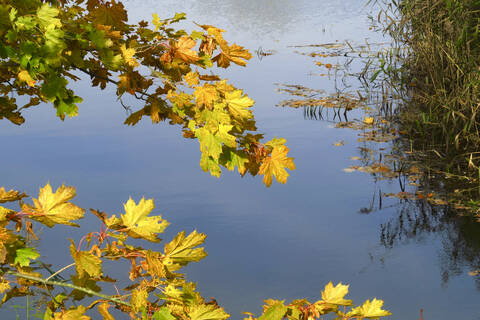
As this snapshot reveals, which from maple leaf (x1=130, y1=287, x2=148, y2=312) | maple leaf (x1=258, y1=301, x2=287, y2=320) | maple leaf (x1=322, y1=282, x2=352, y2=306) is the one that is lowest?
Result: maple leaf (x1=322, y1=282, x2=352, y2=306)

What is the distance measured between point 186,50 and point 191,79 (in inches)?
4.1

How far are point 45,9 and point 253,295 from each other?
3.74 metres

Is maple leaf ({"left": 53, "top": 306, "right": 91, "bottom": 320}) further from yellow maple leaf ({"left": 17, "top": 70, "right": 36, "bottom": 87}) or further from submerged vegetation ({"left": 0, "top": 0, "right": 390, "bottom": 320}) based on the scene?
yellow maple leaf ({"left": 17, "top": 70, "right": 36, "bottom": 87})

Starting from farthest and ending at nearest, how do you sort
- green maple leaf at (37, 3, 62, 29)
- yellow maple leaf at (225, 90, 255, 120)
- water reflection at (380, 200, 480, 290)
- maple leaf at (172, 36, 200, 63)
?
1. water reflection at (380, 200, 480, 290)
2. maple leaf at (172, 36, 200, 63)
3. yellow maple leaf at (225, 90, 255, 120)
4. green maple leaf at (37, 3, 62, 29)

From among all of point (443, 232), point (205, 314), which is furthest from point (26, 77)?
point (443, 232)

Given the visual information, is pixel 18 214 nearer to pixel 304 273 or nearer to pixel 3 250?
pixel 3 250

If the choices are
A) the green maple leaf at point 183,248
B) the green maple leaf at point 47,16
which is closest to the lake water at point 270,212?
the green maple leaf at point 183,248

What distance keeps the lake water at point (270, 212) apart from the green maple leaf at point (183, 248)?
319 cm

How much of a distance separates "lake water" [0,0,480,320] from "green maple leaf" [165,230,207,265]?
3.19m

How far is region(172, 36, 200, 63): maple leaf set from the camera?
2.40 metres

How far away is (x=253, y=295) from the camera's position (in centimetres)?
548

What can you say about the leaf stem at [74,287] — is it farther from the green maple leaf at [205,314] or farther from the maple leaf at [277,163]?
the maple leaf at [277,163]

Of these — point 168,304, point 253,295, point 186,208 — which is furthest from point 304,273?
point 168,304

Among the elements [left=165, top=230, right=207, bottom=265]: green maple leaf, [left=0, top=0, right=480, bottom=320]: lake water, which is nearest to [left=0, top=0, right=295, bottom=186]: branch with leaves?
[left=165, top=230, right=207, bottom=265]: green maple leaf
